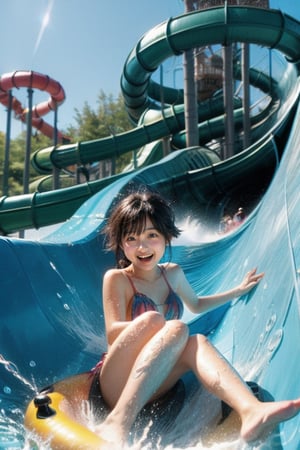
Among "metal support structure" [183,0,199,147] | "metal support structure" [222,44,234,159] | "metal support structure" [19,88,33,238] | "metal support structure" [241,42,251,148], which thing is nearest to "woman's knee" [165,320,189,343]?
"metal support structure" [183,0,199,147]

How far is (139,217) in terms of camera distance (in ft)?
4.97

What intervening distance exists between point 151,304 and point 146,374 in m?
0.34

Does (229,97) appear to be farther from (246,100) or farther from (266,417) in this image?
(266,417)

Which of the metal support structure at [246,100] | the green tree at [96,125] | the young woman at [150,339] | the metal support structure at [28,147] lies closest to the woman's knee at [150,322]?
the young woman at [150,339]

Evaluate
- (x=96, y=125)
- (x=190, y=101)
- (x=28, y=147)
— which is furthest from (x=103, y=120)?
(x=190, y=101)

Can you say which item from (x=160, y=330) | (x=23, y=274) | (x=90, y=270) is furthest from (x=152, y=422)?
(x=90, y=270)

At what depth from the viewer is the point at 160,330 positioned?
4.31 ft

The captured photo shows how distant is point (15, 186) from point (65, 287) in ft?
61.3

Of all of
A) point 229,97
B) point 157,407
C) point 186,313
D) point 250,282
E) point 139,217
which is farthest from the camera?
point 229,97

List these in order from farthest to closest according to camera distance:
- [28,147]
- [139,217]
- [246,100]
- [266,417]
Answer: [28,147], [246,100], [139,217], [266,417]

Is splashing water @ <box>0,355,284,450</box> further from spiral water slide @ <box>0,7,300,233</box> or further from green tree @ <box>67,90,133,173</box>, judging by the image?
green tree @ <box>67,90,133,173</box>

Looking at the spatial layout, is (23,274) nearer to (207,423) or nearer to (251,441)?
(207,423)

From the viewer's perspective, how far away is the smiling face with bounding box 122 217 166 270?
59.8 inches

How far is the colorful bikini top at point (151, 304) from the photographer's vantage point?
1518 millimetres
